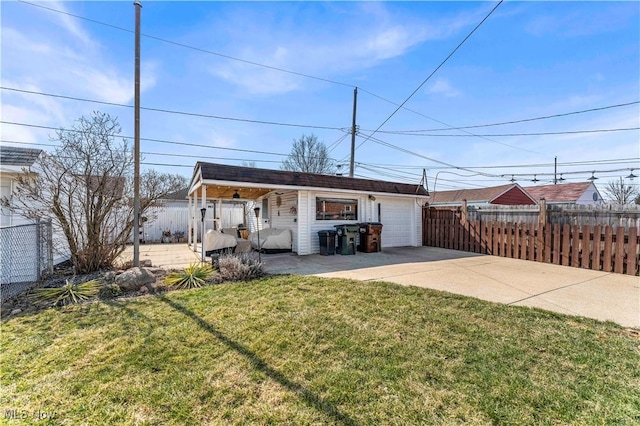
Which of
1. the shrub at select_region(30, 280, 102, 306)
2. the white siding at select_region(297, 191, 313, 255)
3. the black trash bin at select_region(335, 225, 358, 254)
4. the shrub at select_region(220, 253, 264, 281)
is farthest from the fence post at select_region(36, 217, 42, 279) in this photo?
the black trash bin at select_region(335, 225, 358, 254)

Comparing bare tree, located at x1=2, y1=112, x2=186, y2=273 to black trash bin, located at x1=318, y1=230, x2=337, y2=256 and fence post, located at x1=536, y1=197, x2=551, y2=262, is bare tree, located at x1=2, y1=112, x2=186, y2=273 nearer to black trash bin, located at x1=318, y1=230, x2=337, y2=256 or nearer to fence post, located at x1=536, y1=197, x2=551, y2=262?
black trash bin, located at x1=318, y1=230, x2=337, y2=256

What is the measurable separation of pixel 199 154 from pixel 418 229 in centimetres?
1520

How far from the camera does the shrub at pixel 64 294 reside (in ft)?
15.2

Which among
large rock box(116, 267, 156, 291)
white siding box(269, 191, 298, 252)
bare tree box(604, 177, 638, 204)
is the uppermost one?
bare tree box(604, 177, 638, 204)

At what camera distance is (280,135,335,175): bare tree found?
28.9 metres

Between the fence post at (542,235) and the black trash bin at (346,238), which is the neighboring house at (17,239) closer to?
the black trash bin at (346,238)

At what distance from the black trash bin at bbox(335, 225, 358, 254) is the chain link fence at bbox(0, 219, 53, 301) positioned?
25.7ft

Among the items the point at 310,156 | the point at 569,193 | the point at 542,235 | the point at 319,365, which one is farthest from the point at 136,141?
the point at 569,193

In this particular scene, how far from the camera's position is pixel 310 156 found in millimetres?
29062

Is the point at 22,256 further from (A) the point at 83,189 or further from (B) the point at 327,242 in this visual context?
(B) the point at 327,242

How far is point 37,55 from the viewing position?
7172 millimetres

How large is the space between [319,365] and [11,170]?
7526 millimetres

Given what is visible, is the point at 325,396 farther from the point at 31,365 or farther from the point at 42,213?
the point at 42,213

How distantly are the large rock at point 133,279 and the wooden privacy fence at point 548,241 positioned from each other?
10.5 m
